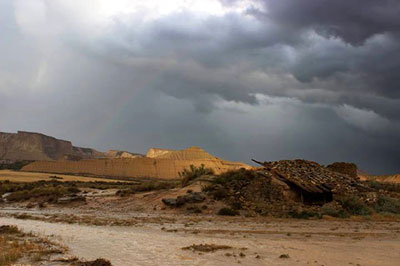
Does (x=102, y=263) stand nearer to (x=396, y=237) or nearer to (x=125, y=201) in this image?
(x=396, y=237)

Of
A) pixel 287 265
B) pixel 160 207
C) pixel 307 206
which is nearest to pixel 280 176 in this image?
pixel 307 206

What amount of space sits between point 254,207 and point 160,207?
6639mm

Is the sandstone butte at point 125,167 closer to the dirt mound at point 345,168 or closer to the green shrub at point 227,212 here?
the dirt mound at point 345,168

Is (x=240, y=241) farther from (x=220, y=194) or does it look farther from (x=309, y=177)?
(x=309, y=177)

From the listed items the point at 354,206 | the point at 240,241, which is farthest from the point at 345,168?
the point at 240,241

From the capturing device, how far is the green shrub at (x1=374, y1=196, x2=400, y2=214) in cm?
2403

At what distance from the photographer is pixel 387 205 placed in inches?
966

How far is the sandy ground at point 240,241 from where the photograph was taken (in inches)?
408

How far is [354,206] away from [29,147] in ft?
548

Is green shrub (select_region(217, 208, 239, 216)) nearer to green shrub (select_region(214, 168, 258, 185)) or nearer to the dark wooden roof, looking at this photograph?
green shrub (select_region(214, 168, 258, 185))

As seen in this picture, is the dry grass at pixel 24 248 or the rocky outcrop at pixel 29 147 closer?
the dry grass at pixel 24 248

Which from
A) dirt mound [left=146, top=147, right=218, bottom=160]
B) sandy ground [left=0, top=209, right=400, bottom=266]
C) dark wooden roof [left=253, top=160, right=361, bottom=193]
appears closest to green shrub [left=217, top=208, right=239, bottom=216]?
sandy ground [left=0, top=209, right=400, bottom=266]

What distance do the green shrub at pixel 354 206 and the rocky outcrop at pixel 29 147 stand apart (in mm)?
142376

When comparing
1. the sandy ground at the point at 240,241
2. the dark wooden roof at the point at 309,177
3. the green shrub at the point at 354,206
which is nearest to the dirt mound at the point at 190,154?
the dark wooden roof at the point at 309,177
